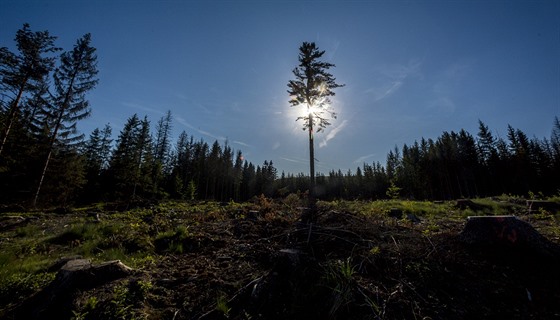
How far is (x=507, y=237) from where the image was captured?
372cm

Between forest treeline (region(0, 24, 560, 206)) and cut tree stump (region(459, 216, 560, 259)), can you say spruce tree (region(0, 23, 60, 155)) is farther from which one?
cut tree stump (region(459, 216, 560, 259))

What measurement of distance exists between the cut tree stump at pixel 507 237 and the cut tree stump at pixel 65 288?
21.4 ft

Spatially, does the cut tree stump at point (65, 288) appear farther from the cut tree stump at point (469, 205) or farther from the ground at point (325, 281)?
the cut tree stump at point (469, 205)

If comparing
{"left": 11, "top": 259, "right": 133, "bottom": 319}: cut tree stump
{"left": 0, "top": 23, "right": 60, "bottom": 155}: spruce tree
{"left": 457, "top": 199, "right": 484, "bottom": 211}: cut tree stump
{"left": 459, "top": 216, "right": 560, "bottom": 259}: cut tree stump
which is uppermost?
{"left": 0, "top": 23, "right": 60, "bottom": 155}: spruce tree

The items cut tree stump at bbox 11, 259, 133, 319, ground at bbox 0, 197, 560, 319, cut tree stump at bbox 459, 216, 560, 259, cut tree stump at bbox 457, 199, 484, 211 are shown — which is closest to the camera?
ground at bbox 0, 197, 560, 319

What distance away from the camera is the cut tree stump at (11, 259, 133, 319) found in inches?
119

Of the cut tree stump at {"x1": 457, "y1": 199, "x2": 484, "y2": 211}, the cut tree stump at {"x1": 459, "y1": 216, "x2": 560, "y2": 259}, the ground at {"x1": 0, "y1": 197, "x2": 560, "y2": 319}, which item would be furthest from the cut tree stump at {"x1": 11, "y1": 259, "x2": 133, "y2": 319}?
the cut tree stump at {"x1": 457, "y1": 199, "x2": 484, "y2": 211}

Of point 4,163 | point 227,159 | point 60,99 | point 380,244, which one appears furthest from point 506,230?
point 227,159

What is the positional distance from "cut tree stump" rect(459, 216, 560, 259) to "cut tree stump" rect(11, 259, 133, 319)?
256 inches

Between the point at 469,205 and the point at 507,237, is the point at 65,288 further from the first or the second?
the point at 469,205

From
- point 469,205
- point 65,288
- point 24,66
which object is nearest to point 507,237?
point 65,288

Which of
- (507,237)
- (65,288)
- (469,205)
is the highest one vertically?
(469,205)

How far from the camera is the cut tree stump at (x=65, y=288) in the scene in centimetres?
302

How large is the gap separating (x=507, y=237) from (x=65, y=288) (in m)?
7.26
